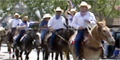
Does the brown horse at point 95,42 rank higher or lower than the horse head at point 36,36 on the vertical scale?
higher

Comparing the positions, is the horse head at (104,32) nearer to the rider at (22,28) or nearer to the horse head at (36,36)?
the horse head at (36,36)

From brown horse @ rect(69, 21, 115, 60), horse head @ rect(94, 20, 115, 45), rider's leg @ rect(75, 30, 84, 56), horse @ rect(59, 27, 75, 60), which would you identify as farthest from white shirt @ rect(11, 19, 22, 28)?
horse head @ rect(94, 20, 115, 45)

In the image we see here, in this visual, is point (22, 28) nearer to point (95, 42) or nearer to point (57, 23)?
point (57, 23)

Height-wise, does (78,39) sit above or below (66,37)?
above

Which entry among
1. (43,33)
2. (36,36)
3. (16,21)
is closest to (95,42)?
(43,33)

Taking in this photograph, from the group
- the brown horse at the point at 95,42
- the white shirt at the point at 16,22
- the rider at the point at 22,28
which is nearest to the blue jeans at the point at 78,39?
the brown horse at the point at 95,42

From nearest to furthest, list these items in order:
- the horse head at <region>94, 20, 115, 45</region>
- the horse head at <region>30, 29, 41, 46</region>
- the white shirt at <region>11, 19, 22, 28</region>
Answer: the horse head at <region>94, 20, 115, 45</region> → the horse head at <region>30, 29, 41, 46</region> → the white shirt at <region>11, 19, 22, 28</region>

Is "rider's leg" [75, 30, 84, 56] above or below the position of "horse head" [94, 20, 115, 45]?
below

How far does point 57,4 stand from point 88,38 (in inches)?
821

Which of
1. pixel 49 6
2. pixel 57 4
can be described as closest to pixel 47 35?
pixel 57 4

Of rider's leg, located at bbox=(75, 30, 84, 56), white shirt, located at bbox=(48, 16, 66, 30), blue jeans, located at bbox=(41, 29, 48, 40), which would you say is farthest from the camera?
blue jeans, located at bbox=(41, 29, 48, 40)

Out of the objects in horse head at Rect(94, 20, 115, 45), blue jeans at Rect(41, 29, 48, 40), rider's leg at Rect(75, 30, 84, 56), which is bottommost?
blue jeans at Rect(41, 29, 48, 40)

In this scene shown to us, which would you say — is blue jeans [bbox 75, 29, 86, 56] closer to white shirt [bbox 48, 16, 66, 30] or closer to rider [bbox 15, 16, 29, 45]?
white shirt [bbox 48, 16, 66, 30]

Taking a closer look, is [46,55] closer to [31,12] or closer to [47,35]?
[47,35]
